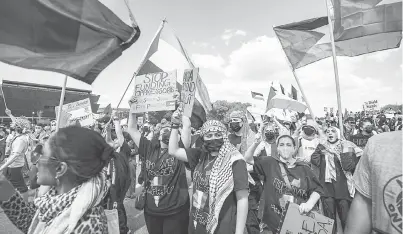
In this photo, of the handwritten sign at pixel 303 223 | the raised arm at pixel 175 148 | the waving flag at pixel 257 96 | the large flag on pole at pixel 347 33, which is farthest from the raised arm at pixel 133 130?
the waving flag at pixel 257 96

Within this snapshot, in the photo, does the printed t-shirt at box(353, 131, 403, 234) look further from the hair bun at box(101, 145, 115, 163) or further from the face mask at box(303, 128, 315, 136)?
the face mask at box(303, 128, 315, 136)

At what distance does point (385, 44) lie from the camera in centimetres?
464

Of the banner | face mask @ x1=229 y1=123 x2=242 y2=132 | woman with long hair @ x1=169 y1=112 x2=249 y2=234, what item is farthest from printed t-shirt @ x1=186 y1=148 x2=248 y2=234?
the banner

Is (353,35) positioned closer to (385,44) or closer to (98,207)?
(385,44)

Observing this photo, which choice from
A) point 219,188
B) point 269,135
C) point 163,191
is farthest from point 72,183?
point 269,135

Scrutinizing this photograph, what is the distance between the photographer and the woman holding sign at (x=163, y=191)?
3.03 metres

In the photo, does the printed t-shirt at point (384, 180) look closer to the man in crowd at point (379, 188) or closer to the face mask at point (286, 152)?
the man in crowd at point (379, 188)

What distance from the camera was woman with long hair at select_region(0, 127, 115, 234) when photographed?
1.50m

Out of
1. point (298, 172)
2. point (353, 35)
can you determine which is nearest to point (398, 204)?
point (298, 172)

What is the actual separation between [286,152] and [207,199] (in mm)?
1270

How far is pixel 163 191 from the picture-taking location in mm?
3080

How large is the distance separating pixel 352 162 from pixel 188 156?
2590mm

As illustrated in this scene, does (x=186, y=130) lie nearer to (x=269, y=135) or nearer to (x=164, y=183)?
(x=164, y=183)

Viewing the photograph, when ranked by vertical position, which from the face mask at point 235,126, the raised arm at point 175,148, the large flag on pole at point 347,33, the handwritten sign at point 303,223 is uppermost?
the large flag on pole at point 347,33
